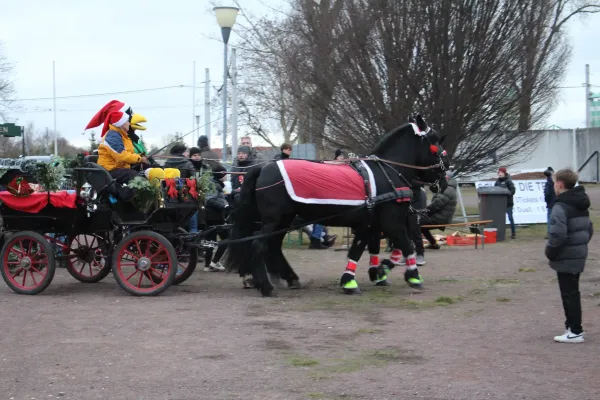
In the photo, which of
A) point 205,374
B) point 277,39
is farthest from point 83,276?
point 277,39

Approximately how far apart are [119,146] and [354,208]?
Answer: 309cm

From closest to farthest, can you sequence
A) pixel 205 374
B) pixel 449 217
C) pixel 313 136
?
pixel 205 374 < pixel 449 217 < pixel 313 136

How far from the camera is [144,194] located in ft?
35.8

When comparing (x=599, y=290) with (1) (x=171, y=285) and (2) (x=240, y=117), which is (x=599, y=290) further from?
(2) (x=240, y=117)

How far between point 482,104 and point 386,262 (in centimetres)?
1085

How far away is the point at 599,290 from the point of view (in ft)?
36.7

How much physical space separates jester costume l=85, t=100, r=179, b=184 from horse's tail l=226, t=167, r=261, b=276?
2.96 ft

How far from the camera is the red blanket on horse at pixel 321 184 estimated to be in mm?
10867

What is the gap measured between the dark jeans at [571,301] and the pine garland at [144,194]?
516 centimetres

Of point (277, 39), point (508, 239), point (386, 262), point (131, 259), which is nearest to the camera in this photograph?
point (131, 259)

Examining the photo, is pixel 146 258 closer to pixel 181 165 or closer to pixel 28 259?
pixel 28 259

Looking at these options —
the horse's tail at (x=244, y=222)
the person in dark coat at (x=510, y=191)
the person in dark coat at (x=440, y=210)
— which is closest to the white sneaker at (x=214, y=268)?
the horse's tail at (x=244, y=222)

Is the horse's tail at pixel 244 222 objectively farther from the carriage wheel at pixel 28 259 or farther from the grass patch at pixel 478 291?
the grass patch at pixel 478 291

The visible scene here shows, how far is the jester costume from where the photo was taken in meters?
11.0
